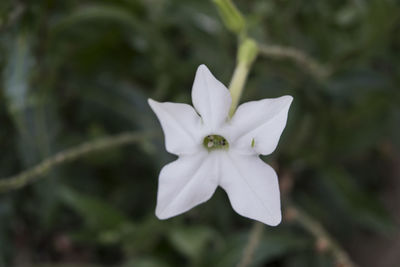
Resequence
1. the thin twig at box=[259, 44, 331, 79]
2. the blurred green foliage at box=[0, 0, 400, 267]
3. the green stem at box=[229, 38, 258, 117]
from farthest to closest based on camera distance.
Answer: the blurred green foliage at box=[0, 0, 400, 267]
the thin twig at box=[259, 44, 331, 79]
the green stem at box=[229, 38, 258, 117]

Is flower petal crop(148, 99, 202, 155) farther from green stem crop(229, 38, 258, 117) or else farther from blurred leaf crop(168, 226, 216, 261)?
blurred leaf crop(168, 226, 216, 261)

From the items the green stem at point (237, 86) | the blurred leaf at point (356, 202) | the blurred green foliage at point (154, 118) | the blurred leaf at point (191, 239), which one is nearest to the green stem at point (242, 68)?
the green stem at point (237, 86)

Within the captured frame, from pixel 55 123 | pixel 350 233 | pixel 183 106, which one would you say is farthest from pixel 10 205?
pixel 350 233

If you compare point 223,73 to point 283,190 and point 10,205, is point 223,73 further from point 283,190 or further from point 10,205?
point 10,205

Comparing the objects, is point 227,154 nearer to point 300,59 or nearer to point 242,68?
point 242,68


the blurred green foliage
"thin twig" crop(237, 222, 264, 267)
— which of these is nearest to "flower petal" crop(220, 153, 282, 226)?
"thin twig" crop(237, 222, 264, 267)

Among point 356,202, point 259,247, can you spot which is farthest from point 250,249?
point 356,202
